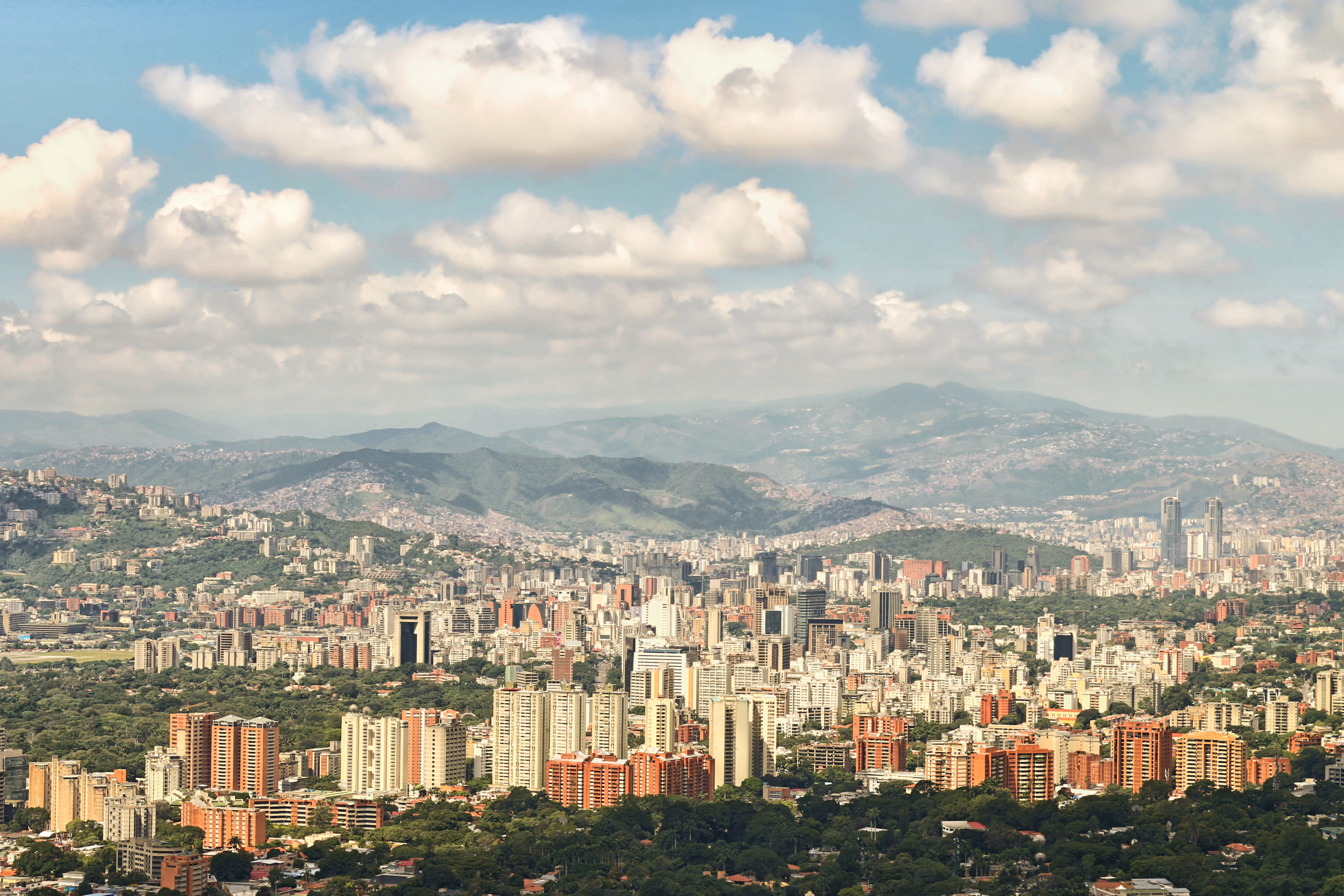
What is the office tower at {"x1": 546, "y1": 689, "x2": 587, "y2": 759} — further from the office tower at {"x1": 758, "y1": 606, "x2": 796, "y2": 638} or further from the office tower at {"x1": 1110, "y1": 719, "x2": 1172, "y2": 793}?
the office tower at {"x1": 758, "y1": 606, "x2": 796, "y2": 638}

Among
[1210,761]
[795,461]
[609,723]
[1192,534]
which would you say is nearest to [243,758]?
[609,723]

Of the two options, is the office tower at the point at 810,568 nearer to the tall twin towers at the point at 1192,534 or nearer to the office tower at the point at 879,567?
the office tower at the point at 879,567

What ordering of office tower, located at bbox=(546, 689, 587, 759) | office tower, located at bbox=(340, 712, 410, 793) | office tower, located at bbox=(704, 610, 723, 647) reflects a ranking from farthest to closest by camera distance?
office tower, located at bbox=(704, 610, 723, 647)
office tower, located at bbox=(546, 689, 587, 759)
office tower, located at bbox=(340, 712, 410, 793)

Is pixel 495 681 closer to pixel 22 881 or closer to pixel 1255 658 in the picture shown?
pixel 1255 658

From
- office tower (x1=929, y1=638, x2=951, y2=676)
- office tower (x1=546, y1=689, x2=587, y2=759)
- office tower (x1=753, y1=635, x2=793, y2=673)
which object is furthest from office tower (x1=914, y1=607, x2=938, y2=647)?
office tower (x1=546, y1=689, x2=587, y2=759)

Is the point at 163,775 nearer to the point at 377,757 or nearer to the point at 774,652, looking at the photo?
the point at 377,757

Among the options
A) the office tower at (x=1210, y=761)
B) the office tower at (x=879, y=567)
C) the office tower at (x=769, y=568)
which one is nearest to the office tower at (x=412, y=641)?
the office tower at (x=1210, y=761)
